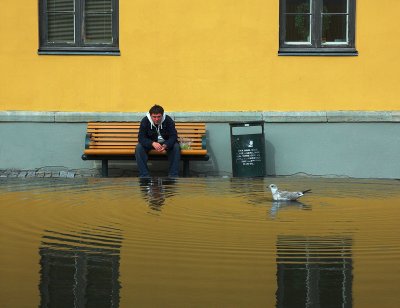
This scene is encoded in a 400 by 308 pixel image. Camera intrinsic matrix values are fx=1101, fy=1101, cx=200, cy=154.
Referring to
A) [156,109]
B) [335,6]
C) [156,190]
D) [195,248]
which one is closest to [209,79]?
[156,109]

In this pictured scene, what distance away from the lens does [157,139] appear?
Answer: 1542cm

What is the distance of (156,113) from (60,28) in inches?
95.4

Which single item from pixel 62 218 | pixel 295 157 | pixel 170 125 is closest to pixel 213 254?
pixel 62 218

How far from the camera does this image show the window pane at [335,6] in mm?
16594

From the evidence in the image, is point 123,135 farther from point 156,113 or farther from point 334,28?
point 334,28

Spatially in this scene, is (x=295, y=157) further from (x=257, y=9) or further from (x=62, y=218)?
(x=62, y=218)

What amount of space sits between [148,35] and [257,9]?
1666 millimetres

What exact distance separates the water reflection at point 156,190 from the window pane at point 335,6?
5712mm

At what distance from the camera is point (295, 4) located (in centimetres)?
1659

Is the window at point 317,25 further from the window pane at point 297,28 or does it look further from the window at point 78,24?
the window at point 78,24

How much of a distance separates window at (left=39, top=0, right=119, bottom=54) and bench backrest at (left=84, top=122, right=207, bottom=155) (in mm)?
1231

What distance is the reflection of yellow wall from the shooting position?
16.3 metres

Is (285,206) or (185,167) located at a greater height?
(285,206)

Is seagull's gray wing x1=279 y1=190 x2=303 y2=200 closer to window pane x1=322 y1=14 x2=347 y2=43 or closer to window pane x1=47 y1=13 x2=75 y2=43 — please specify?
window pane x1=322 y1=14 x2=347 y2=43
